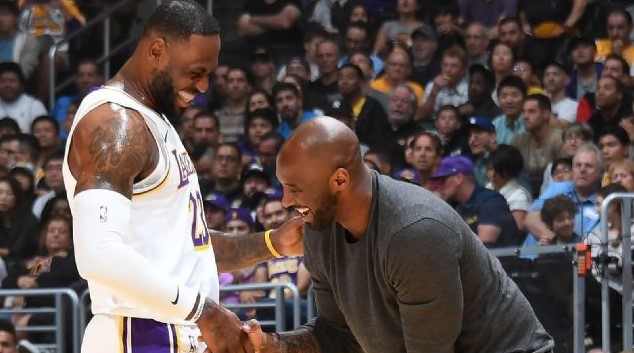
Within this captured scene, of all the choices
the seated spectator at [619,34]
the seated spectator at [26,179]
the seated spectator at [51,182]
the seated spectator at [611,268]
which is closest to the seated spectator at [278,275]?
the seated spectator at [611,268]

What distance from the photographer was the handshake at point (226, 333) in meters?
4.23

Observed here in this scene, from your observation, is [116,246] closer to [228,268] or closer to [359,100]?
[228,268]

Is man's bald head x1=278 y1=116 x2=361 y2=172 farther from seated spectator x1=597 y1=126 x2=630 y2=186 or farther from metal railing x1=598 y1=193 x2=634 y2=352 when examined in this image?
seated spectator x1=597 y1=126 x2=630 y2=186

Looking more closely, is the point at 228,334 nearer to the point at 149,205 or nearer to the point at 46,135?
the point at 149,205

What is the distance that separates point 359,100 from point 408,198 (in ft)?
26.8

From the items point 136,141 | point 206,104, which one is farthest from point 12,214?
point 136,141

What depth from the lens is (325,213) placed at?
3984 mm

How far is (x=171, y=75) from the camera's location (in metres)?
4.56

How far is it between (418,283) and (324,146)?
505 mm

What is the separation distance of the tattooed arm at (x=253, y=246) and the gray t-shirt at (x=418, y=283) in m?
0.63

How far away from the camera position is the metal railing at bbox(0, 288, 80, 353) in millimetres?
8945

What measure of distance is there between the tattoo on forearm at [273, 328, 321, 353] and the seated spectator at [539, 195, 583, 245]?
4.32 metres

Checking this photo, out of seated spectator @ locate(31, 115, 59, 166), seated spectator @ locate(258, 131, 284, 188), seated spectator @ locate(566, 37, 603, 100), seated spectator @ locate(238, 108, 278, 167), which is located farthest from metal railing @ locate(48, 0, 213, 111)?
seated spectator @ locate(566, 37, 603, 100)

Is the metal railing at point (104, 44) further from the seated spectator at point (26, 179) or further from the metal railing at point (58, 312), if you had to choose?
the metal railing at point (58, 312)
